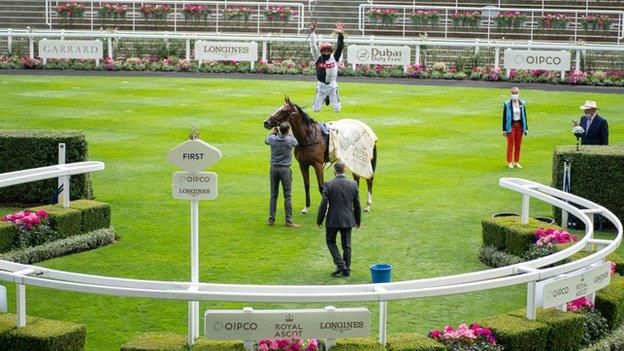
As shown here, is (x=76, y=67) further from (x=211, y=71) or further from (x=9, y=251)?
(x=9, y=251)

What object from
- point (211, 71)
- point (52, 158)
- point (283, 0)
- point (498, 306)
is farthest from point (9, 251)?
point (283, 0)

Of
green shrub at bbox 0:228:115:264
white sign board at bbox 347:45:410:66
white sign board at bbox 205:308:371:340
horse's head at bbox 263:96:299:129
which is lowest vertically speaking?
green shrub at bbox 0:228:115:264

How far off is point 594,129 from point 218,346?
1245cm

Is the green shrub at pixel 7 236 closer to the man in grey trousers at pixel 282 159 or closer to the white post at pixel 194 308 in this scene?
the man in grey trousers at pixel 282 159

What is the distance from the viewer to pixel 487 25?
1774 inches

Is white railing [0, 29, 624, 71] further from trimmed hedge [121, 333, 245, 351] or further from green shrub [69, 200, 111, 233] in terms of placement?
trimmed hedge [121, 333, 245, 351]

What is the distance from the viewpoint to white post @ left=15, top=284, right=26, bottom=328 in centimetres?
1127

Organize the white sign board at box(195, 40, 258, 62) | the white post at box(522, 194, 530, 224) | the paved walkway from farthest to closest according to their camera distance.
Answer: the white sign board at box(195, 40, 258, 62) < the paved walkway < the white post at box(522, 194, 530, 224)

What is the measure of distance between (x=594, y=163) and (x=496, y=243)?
3204mm

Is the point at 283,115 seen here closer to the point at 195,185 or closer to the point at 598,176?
the point at 598,176

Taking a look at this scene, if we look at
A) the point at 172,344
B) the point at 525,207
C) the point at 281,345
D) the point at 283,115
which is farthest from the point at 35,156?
the point at 281,345

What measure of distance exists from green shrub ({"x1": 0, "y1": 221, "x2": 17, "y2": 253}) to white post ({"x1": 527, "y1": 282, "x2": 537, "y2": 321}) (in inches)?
297

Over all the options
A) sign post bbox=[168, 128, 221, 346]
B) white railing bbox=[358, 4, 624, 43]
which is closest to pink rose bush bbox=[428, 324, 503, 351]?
sign post bbox=[168, 128, 221, 346]

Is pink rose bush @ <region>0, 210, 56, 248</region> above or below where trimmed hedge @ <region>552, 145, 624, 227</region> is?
below
